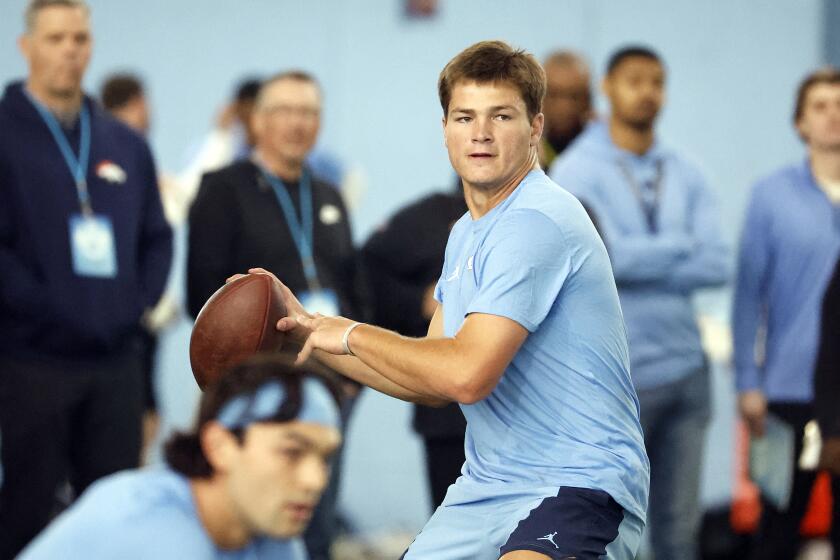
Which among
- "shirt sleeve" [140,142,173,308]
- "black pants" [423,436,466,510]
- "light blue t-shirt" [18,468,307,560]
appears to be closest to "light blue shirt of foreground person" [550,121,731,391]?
"black pants" [423,436,466,510]

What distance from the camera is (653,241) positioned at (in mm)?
5188

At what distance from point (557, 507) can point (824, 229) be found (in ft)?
9.00

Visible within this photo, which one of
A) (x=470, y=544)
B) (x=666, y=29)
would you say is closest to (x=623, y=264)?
(x=470, y=544)

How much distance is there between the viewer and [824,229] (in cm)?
561

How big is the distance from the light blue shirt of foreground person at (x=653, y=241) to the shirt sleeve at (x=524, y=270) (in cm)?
183

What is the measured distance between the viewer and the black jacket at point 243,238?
5.19 meters

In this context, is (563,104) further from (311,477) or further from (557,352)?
(311,477)

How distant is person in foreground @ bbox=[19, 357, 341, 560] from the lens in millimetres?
2420

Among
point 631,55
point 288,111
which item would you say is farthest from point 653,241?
point 288,111

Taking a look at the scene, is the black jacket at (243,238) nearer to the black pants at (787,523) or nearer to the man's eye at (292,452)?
the black pants at (787,523)

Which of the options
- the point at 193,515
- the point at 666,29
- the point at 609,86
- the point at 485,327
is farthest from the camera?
the point at 666,29

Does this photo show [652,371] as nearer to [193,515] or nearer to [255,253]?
[255,253]

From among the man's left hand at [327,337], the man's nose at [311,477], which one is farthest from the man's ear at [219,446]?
the man's left hand at [327,337]

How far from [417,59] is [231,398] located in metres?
6.73
